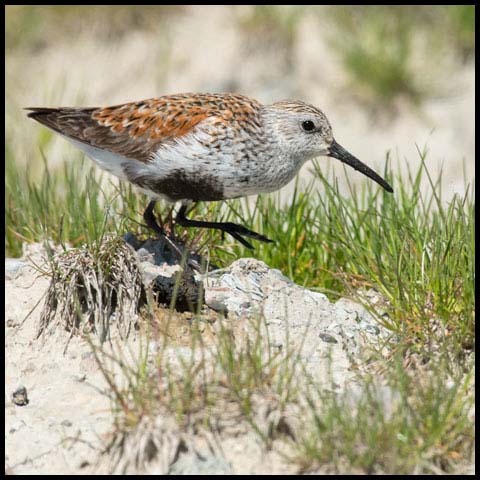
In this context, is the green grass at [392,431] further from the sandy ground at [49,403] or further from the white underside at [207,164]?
the white underside at [207,164]

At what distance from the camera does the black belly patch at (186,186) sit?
19.1ft

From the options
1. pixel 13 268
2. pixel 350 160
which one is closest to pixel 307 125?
pixel 350 160

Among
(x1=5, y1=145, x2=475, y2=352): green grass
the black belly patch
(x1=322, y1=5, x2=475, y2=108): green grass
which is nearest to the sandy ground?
(x1=5, y1=145, x2=475, y2=352): green grass

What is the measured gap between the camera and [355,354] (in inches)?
195

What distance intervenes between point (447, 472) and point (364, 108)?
636cm

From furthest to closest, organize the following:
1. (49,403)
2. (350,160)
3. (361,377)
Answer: (350,160) < (49,403) < (361,377)

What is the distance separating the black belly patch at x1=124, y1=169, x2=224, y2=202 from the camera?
19.1 ft

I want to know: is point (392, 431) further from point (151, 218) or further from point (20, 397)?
point (151, 218)

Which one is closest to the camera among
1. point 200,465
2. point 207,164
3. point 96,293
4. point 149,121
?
point 200,465

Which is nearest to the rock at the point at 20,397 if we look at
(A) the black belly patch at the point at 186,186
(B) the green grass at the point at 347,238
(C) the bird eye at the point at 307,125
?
(B) the green grass at the point at 347,238

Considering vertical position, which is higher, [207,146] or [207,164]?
[207,146]

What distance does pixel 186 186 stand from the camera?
588 centimetres

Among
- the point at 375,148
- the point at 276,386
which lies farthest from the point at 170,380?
the point at 375,148

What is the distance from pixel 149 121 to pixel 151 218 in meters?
0.60
